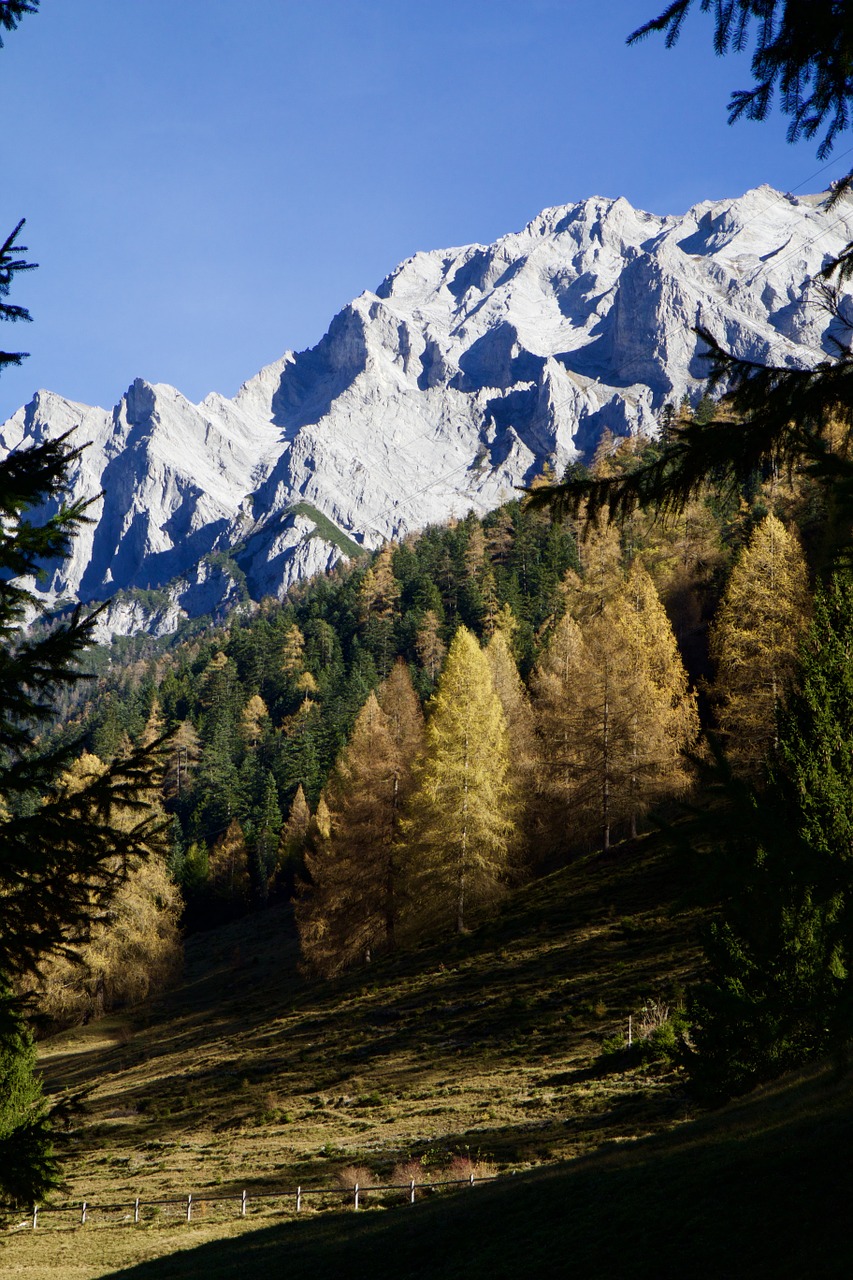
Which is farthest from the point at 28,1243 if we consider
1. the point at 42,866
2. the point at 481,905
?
the point at 481,905

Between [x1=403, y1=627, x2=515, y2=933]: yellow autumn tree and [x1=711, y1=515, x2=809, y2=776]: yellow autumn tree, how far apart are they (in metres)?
9.19

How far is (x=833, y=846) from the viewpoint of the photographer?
14.2 metres

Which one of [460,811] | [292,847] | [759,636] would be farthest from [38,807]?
[292,847]

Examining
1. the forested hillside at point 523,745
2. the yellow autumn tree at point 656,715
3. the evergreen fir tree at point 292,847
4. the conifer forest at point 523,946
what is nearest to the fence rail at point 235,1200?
the conifer forest at point 523,946

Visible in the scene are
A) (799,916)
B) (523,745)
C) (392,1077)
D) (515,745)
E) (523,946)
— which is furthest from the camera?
(523,745)

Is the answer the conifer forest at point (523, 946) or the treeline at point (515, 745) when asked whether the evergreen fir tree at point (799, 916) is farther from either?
the treeline at point (515, 745)

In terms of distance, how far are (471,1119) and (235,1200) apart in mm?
5597

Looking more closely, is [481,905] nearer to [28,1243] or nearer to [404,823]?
[404,823]

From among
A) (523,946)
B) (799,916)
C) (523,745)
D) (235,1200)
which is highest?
(523,745)

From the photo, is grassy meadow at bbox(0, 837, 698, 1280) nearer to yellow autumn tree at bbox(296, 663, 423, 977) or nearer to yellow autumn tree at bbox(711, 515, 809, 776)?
yellow autumn tree at bbox(296, 663, 423, 977)

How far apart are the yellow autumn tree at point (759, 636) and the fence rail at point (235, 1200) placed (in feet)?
61.7

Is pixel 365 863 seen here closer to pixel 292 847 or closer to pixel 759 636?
pixel 759 636

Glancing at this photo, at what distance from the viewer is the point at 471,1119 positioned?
21.2m

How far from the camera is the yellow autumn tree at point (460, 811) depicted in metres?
34.9
